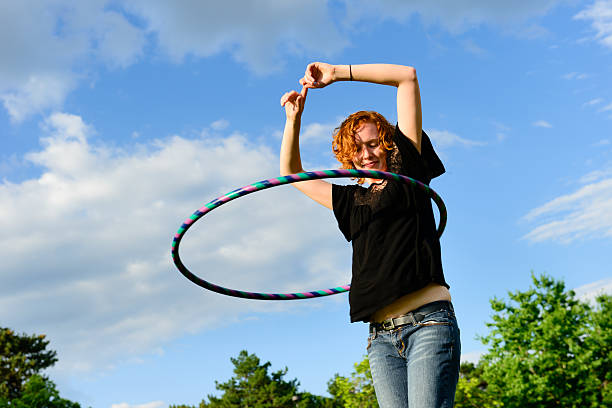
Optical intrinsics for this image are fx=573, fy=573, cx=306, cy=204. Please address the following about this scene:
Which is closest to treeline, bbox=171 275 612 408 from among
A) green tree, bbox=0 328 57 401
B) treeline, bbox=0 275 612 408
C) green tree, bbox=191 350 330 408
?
treeline, bbox=0 275 612 408

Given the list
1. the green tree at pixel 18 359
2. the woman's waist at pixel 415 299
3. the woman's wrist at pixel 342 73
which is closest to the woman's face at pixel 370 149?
the woman's wrist at pixel 342 73

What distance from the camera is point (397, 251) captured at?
3.36 meters

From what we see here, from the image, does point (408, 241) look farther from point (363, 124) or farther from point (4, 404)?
point (4, 404)

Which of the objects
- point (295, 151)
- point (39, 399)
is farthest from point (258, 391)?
point (295, 151)

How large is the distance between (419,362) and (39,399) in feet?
144

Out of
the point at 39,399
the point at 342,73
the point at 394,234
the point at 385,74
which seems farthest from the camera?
the point at 39,399

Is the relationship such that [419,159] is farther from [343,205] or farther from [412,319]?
[412,319]

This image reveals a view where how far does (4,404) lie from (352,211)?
146 feet

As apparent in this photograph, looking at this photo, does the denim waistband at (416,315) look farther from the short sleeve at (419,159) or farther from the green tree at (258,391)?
the green tree at (258,391)

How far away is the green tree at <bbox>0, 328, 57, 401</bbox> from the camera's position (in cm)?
4994

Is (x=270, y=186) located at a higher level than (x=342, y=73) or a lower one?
lower

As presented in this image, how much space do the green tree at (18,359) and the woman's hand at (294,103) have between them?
52222 mm

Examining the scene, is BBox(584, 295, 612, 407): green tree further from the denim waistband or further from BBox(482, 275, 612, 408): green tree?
the denim waistband

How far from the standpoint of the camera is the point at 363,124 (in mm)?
3863
